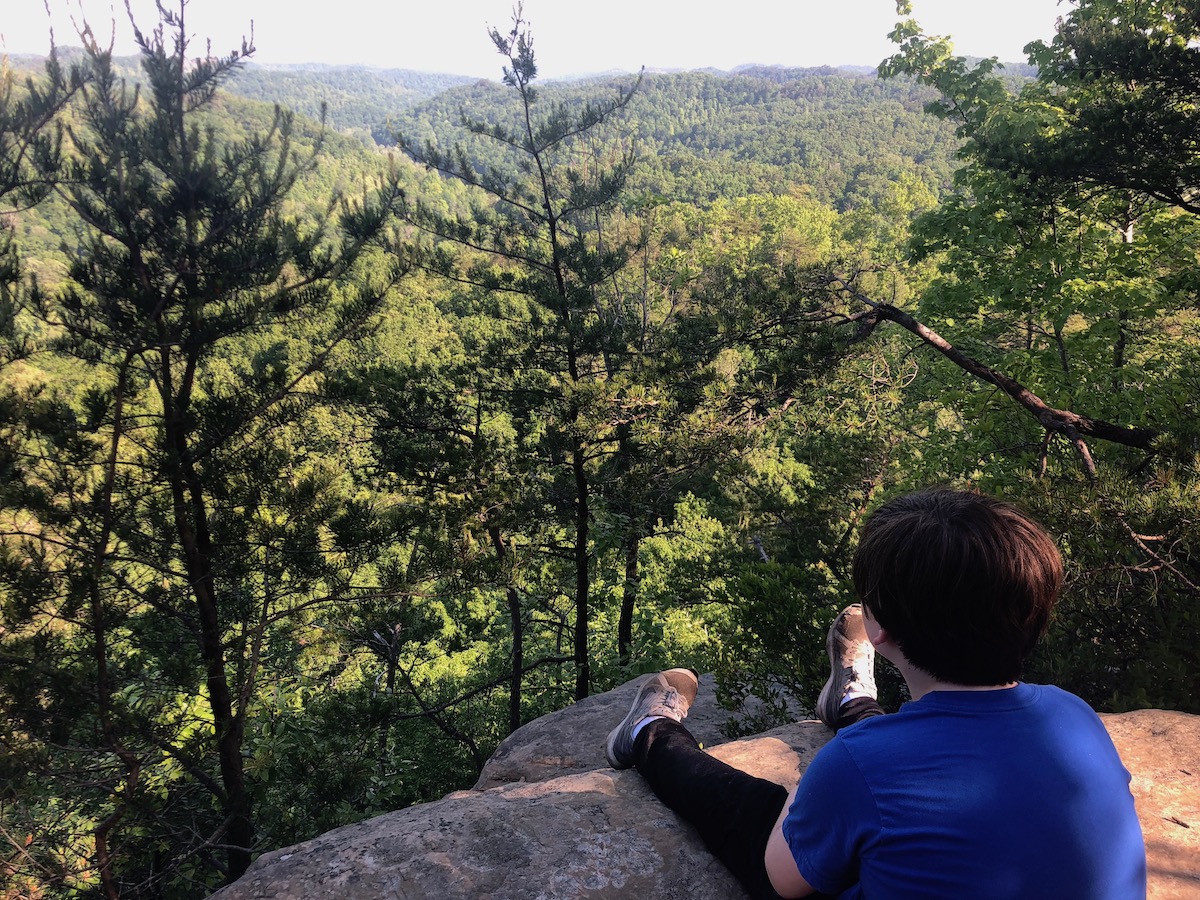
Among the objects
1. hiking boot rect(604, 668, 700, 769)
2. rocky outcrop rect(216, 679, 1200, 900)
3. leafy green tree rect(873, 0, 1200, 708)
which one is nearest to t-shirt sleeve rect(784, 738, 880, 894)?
rocky outcrop rect(216, 679, 1200, 900)

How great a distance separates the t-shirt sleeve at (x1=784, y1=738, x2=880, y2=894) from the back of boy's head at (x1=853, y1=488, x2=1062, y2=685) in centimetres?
26

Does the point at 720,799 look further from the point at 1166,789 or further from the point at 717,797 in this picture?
the point at 1166,789

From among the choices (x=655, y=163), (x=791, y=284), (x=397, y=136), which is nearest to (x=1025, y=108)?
(x=791, y=284)

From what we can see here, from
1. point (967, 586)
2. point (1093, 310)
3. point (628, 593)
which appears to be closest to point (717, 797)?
point (967, 586)

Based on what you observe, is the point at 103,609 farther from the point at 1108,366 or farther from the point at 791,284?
the point at 1108,366

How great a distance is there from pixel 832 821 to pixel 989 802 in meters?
0.31

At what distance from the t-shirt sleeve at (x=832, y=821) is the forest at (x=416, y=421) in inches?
92.9

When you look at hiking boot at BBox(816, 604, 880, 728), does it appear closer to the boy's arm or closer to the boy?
the boy's arm

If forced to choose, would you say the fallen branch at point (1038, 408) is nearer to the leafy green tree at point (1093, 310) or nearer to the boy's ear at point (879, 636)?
the leafy green tree at point (1093, 310)

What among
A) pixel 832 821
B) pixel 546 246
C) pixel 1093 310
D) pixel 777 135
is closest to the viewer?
pixel 832 821

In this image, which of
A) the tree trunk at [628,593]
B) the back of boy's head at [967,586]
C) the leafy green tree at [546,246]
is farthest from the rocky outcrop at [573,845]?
the tree trunk at [628,593]

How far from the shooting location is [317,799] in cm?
423

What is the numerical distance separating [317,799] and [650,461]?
3700mm

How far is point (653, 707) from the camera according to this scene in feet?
9.39
